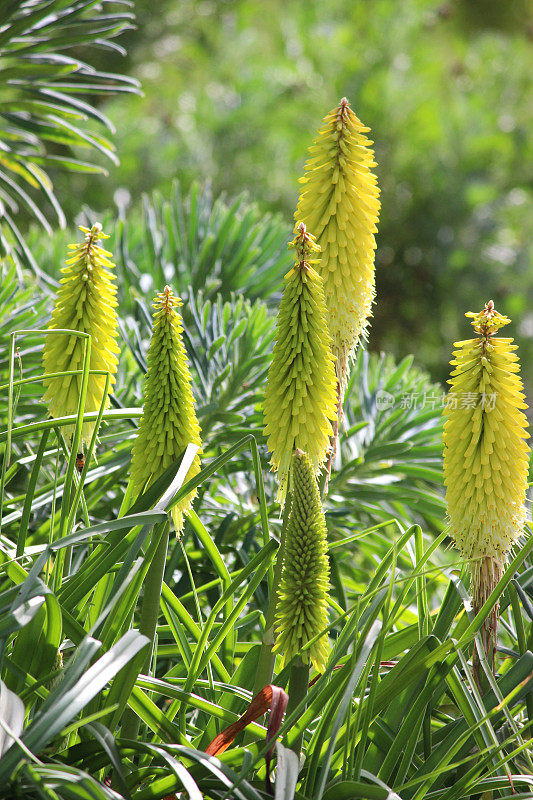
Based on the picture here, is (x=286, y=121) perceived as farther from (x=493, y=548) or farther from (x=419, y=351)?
(x=493, y=548)

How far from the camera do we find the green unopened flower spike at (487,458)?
30.8 inches

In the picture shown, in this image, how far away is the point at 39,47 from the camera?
1.62 metres

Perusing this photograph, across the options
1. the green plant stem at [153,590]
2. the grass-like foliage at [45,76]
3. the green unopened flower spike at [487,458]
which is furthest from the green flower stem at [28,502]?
the grass-like foliage at [45,76]

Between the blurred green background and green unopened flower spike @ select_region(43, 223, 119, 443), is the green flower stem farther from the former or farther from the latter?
the blurred green background

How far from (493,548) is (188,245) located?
1.23 meters

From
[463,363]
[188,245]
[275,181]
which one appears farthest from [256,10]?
[463,363]

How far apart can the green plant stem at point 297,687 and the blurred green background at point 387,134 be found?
364 cm

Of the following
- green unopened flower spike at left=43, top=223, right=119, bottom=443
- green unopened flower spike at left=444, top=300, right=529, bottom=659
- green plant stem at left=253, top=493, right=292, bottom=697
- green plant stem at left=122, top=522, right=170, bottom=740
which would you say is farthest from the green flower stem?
green unopened flower spike at left=444, top=300, right=529, bottom=659

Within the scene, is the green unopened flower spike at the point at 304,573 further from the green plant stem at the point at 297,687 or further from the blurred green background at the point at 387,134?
the blurred green background at the point at 387,134

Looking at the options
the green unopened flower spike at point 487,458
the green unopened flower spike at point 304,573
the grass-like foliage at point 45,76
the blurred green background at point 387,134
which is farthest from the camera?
the blurred green background at point 387,134

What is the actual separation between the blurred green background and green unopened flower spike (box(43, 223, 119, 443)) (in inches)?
134

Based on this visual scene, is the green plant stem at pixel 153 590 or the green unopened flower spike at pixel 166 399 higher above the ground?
the green unopened flower spike at pixel 166 399

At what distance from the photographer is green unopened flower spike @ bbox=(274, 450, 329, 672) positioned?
0.67 meters

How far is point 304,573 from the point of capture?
0.68m
